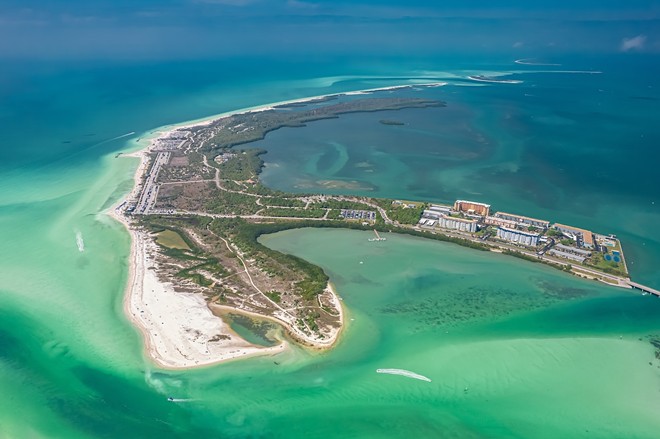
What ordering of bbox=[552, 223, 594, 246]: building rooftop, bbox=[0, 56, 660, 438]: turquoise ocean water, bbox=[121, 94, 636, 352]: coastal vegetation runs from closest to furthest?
bbox=[0, 56, 660, 438]: turquoise ocean water < bbox=[121, 94, 636, 352]: coastal vegetation < bbox=[552, 223, 594, 246]: building rooftop

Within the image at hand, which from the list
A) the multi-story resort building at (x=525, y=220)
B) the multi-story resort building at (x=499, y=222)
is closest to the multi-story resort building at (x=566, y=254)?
the multi-story resort building at (x=525, y=220)

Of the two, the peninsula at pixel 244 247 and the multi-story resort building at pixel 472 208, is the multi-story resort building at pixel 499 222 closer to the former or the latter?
the peninsula at pixel 244 247

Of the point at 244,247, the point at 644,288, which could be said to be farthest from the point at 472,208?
the point at 244,247

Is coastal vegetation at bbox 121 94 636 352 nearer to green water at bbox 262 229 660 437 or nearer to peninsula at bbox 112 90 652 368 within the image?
peninsula at bbox 112 90 652 368

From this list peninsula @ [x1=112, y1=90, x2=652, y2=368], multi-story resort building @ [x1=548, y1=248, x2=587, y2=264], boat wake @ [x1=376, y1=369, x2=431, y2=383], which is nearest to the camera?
boat wake @ [x1=376, y1=369, x2=431, y2=383]

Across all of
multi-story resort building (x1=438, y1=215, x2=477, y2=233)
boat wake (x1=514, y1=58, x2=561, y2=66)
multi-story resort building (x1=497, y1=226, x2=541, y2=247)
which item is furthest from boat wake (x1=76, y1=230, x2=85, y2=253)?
boat wake (x1=514, y1=58, x2=561, y2=66)

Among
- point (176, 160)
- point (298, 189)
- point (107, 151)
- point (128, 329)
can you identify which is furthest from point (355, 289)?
point (107, 151)

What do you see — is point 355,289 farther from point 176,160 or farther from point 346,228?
point 176,160
